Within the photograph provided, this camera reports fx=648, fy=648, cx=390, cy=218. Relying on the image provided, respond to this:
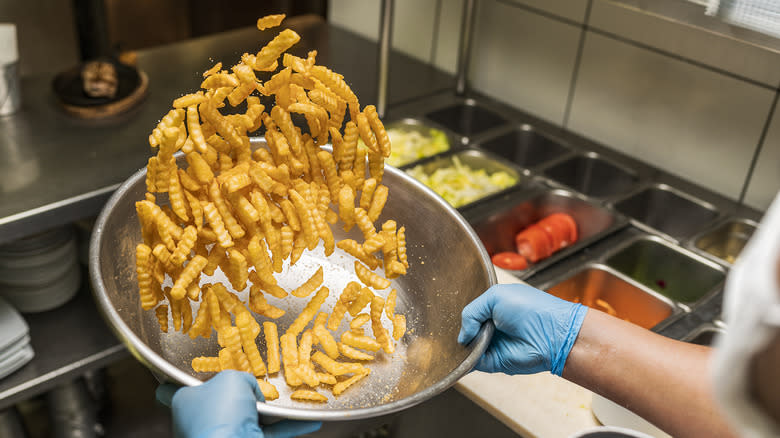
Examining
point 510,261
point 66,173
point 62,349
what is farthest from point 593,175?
point 62,349

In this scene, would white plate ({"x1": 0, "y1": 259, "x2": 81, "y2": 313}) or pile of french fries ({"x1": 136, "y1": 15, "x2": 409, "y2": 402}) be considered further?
white plate ({"x1": 0, "y1": 259, "x2": 81, "y2": 313})

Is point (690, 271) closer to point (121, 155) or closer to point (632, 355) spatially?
point (632, 355)

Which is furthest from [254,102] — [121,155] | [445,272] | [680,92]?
[680,92]

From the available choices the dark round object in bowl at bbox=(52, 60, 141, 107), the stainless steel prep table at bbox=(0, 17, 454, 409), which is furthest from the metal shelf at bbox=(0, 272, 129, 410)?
the dark round object in bowl at bbox=(52, 60, 141, 107)

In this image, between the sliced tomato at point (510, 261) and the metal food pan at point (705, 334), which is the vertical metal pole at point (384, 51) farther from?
the metal food pan at point (705, 334)

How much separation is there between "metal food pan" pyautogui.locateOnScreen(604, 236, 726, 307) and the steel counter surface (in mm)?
848

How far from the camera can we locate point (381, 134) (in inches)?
38.7

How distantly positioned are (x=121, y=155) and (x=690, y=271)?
1.55 m

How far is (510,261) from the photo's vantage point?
182 cm

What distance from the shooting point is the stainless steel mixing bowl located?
0.89 m

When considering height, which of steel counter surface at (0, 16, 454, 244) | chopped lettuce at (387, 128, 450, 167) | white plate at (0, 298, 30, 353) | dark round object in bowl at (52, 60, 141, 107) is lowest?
white plate at (0, 298, 30, 353)

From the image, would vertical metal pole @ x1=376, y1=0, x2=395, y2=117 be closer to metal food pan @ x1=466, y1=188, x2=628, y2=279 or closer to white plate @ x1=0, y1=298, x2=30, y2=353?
metal food pan @ x1=466, y1=188, x2=628, y2=279

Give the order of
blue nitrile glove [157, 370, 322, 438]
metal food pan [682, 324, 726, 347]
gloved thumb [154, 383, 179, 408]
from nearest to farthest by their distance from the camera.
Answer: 1. blue nitrile glove [157, 370, 322, 438]
2. gloved thumb [154, 383, 179, 408]
3. metal food pan [682, 324, 726, 347]

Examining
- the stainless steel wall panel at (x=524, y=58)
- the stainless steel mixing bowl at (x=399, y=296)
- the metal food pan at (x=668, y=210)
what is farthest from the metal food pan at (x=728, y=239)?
the stainless steel mixing bowl at (x=399, y=296)
